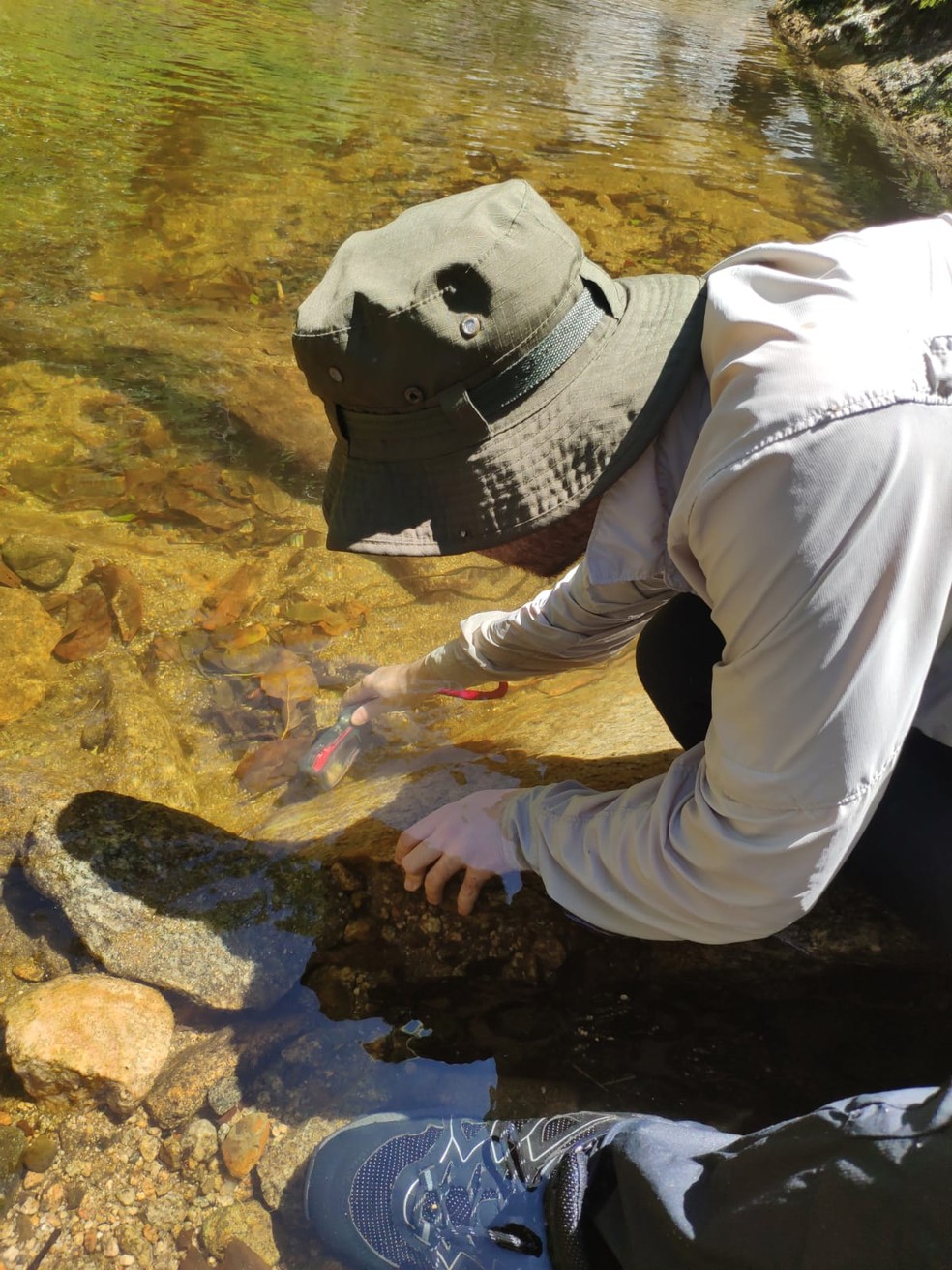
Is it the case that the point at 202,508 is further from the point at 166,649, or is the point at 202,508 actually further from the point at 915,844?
the point at 915,844

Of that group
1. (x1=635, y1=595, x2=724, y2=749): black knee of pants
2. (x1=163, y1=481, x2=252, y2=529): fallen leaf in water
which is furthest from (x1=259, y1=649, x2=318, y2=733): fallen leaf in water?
(x1=635, y1=595, x2=724, y2=749): black knee of pants

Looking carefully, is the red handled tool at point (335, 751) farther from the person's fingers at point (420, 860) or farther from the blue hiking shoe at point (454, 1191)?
the blue hiking shoe at point (454, 1191)

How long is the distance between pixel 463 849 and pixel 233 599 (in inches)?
67.1

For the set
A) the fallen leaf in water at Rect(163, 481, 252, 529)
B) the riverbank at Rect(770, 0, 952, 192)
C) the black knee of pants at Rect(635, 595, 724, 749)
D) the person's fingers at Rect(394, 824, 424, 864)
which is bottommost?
the fallen leaf in water at Rect(163, 481, 252, 529)

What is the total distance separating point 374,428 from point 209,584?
2029mm

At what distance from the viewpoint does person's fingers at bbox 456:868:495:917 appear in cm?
188

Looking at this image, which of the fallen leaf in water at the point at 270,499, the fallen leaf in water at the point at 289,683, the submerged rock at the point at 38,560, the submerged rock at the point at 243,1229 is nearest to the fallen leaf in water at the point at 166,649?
the fallen leaf in water at the point at 289,683

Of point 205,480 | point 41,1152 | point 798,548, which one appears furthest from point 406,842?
point 205,480

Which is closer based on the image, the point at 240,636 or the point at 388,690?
the point at 388,690

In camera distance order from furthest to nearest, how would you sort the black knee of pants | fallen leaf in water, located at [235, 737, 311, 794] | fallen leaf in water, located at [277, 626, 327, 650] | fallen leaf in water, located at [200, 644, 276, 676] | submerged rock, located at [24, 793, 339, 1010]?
fallen leaf in water, located at [277, 626, 327, 650], fallen leaf in water, located at [200, 644, 276, 676], fallen leaf in water, located at [235, 737, 311, 794], submerged rock, located at [24, 793, 339, 1010], the black knee of pants

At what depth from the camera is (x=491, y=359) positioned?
4.47ft

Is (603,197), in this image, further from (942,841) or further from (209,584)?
(942,841)

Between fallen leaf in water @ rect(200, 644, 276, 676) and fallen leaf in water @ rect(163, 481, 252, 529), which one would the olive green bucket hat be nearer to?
fallen leaf in water @ rect(200, 644, 276, 676)

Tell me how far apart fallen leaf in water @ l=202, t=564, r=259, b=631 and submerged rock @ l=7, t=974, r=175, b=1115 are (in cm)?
142
